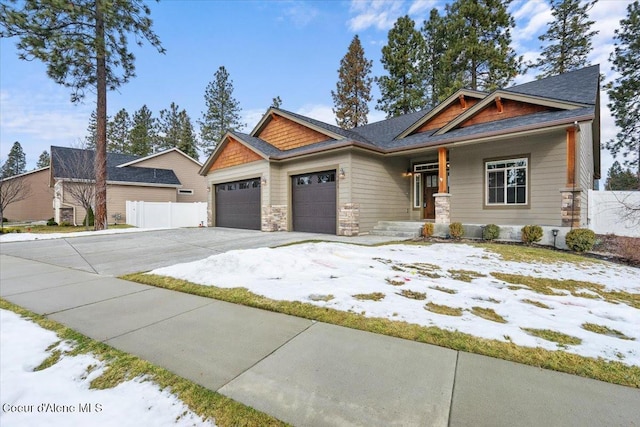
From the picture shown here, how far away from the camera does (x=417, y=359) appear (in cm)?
228

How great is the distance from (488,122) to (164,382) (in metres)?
11.8

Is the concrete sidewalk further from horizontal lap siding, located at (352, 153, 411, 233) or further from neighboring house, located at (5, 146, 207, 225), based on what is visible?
neighboring house, located at (5, 146, 207, 225)

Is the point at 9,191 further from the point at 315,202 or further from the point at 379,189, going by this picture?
the point at 379,189

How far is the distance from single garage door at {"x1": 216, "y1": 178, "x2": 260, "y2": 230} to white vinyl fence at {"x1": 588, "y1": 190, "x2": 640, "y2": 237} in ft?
45.6

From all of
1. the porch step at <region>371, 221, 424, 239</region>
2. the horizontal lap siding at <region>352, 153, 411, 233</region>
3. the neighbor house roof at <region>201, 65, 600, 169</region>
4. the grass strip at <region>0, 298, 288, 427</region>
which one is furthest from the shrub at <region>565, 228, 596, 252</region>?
the grass strip at <region>0, 298, 288, 427</region>

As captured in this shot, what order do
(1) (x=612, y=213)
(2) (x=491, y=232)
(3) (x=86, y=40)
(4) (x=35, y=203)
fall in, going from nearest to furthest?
1. (2) (x=491, y=232)
2. (1) (x=612, y=213)
3. (3) (x=86, y=40)
4. (4) (x=35, y=203)

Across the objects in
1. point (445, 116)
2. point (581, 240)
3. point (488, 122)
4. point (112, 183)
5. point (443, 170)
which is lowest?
point (581, 240)

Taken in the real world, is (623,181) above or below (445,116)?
below

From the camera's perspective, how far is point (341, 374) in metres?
2.10

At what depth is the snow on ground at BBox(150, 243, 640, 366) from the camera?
277 centimetres

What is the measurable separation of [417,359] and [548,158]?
9.80 metres

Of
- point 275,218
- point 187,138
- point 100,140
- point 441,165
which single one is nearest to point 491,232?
point 441,165

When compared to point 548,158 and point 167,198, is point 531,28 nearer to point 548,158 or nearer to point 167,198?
point 548,158

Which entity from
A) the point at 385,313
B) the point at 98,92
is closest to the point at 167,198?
the point at 98,92
